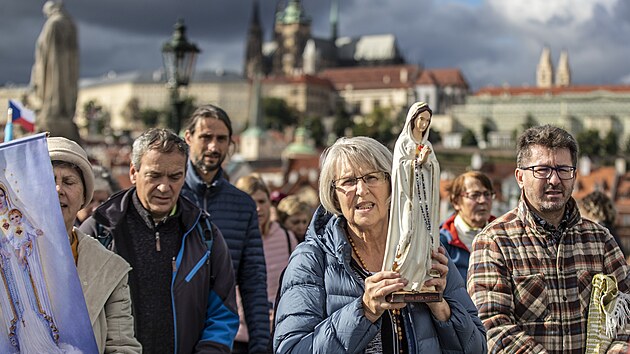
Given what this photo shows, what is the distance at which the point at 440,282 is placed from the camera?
8.14ft

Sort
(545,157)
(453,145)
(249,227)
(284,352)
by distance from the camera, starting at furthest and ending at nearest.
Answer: (453,145) → (249,227) → (545,157) → (284,352)

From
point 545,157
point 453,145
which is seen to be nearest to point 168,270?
point 545,157

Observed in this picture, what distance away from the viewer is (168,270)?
127 inches

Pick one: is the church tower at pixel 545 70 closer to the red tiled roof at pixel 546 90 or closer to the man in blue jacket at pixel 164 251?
the red tiled roof at pixel 546 90

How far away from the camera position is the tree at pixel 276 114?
9731 centimetres

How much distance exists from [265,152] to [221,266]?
66.0 m

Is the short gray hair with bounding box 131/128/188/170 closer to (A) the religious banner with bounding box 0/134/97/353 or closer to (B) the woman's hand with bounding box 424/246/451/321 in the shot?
(A) the religious banner with bounding box 0/134/97/353

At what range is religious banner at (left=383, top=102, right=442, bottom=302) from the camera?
2438 millimetres

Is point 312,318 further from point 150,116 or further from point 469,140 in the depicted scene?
point 150,116

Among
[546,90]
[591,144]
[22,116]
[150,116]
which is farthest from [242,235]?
[546,90]

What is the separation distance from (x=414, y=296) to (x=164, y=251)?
1.19 m

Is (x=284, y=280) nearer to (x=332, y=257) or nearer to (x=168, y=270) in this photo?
(x=332, y=257)

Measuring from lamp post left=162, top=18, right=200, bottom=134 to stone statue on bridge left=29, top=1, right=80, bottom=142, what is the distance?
49.2 inches

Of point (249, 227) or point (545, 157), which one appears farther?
point (249, 227)
